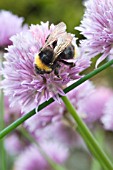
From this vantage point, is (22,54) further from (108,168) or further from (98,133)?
(98,133)

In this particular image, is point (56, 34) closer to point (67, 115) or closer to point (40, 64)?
point (40, 64)

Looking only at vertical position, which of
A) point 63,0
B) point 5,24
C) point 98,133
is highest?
point 63,0


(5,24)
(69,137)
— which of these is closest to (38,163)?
(69,137)

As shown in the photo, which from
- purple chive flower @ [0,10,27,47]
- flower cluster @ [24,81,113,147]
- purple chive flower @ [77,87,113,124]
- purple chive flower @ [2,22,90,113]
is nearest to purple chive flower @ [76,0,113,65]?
purple chive flower @ [2,22,90,113]

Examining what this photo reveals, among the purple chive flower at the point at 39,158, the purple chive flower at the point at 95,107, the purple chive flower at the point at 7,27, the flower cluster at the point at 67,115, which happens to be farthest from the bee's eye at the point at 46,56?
the purple chive flower at the point at 39,158

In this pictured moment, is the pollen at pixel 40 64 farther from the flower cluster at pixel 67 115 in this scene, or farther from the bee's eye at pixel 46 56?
the flower cluster at pixel 67 115

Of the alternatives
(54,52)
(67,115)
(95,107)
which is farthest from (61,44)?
(95,107)

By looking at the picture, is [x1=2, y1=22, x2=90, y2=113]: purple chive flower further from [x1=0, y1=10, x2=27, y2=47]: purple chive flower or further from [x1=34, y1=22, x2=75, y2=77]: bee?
[x1=0, y1=10, x2=27, y2=47]: purple chive flower
